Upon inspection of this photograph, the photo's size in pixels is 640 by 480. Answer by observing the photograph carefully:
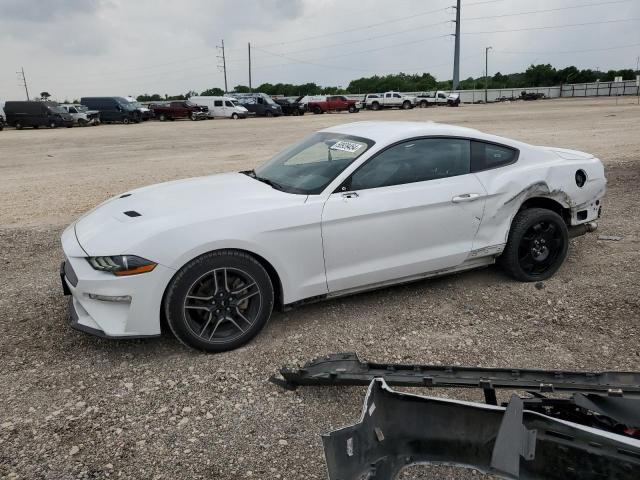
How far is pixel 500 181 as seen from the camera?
446cm

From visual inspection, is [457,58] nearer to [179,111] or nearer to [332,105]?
[332,105]

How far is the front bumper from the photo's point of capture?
10.9 feet

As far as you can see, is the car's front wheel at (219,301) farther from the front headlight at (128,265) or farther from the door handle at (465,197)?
the door handle at (465,197)

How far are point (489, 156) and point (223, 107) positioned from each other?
1556 inches

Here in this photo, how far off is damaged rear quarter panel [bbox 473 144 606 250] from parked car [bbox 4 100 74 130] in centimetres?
3617

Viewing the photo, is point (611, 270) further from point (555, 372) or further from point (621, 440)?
point (621, 440)

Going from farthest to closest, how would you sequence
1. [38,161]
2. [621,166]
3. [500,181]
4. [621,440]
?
[38,161]
[621,166]
[500,181]
[621,440]

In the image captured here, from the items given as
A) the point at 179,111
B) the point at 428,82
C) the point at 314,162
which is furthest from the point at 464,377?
the point at 428,82

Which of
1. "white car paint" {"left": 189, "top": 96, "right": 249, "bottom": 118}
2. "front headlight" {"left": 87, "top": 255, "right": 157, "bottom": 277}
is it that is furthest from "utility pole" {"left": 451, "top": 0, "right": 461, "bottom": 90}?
"front headlight" {"left": 87, "top": 255, "right": 157, "bottom": 277}

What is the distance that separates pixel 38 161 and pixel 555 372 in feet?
54.7

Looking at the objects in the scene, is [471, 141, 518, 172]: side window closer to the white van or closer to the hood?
the hood

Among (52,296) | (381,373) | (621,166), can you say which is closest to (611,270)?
(381,373)

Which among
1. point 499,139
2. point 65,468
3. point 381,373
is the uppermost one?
point 499,139

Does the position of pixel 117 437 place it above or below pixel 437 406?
below
